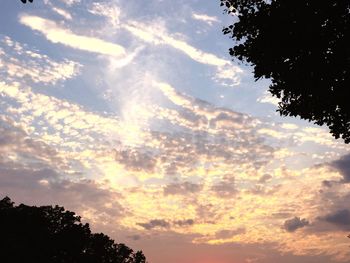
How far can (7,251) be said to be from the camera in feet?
227

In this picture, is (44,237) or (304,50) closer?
(304,50)

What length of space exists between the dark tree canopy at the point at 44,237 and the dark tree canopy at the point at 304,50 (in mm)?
62840

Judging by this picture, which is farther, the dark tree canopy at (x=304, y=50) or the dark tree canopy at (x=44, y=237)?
the dark tree canopy at (x=44, y=237)

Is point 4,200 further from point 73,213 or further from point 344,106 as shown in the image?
point 344,106

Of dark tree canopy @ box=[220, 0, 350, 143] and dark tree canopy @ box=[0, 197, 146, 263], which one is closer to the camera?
dark tree canopy @ box=[220, 0, 350, 143]

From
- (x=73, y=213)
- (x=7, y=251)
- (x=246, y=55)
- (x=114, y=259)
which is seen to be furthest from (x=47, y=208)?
(x=246, y=55)

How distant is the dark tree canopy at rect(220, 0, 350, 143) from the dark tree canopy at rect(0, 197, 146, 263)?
62.8m

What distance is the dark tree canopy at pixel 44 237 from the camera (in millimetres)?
70938

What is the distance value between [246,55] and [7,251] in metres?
63.0

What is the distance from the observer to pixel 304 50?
17578 millimetres

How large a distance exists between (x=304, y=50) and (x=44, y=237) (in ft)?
234

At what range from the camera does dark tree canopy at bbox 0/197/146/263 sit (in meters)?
70.9

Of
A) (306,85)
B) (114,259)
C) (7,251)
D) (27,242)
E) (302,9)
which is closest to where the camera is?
(302,9)

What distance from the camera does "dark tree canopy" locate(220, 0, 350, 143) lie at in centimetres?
1695
